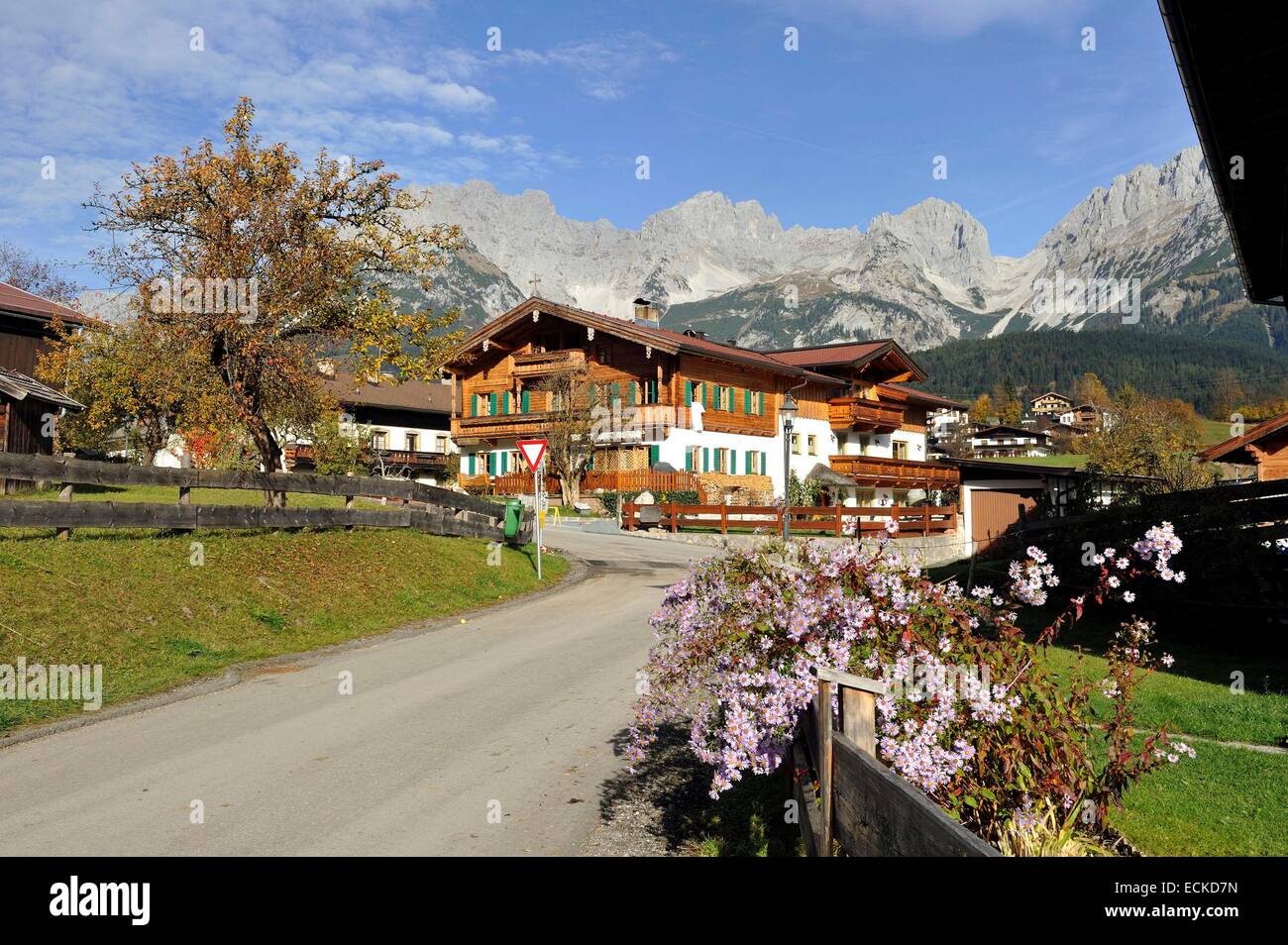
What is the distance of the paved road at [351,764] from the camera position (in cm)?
602

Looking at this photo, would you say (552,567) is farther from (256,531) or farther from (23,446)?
(23,446)

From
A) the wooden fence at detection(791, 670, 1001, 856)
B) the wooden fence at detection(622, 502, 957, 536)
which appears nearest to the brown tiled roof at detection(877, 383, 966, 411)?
the wooden fence at detection(622, 502, 957, 536)

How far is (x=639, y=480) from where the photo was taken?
45.4m

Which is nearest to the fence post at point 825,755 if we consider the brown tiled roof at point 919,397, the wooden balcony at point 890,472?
the wooden balcony at point 890,472

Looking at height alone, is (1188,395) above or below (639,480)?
above

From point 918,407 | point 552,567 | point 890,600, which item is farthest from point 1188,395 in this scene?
point 890,600

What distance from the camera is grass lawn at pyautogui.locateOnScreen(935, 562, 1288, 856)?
5.74 metres

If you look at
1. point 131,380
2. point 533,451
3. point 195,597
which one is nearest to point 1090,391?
point 533,451

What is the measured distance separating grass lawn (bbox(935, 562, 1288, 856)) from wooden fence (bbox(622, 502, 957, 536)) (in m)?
23.2

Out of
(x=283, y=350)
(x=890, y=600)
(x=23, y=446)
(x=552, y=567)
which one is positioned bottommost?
(x=552, y=567)

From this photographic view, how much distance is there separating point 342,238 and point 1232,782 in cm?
2075

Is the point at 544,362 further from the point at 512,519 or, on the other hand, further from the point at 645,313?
the point at 512,519
